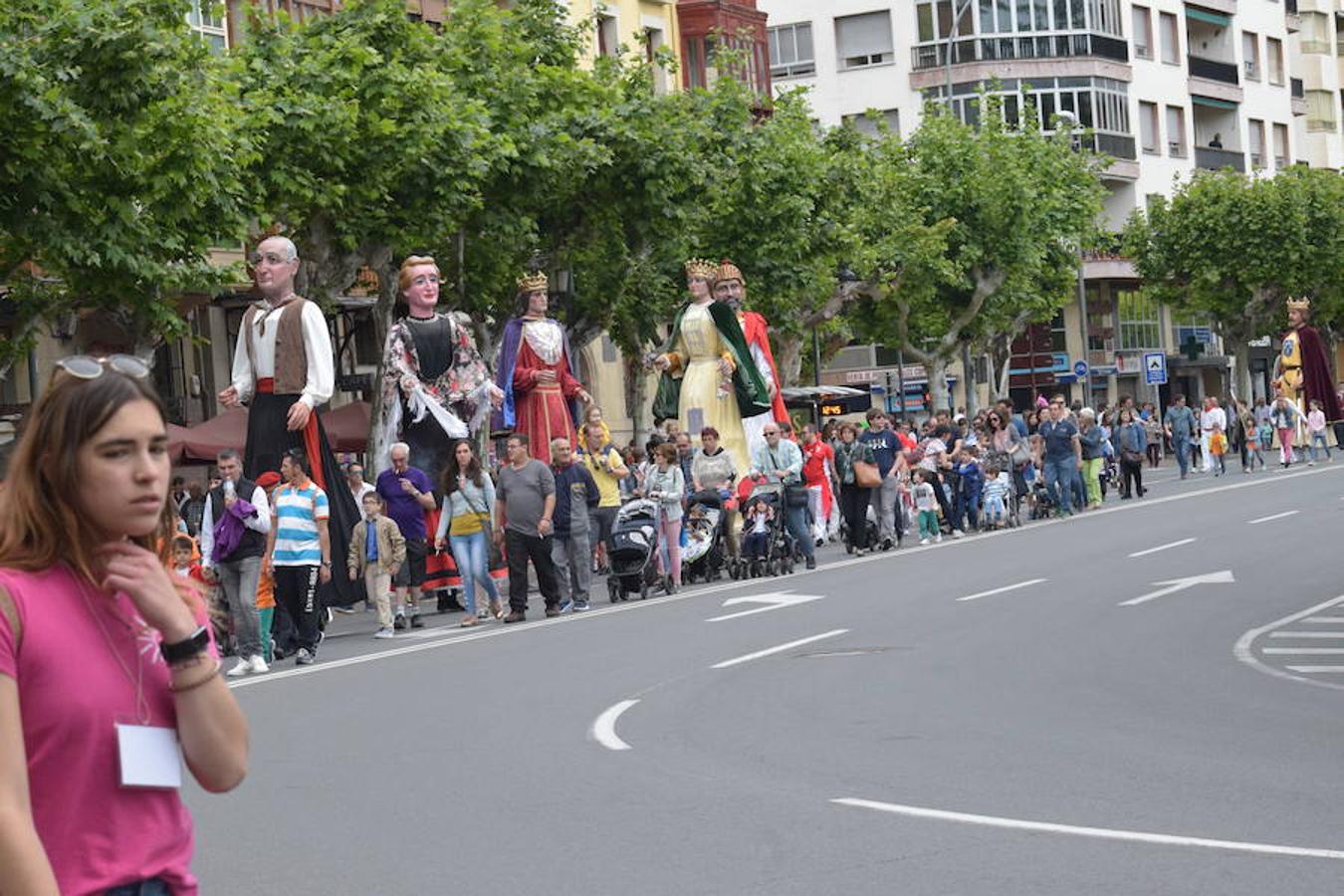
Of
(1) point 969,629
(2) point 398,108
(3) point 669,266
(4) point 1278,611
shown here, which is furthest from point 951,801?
(3) point 669,266

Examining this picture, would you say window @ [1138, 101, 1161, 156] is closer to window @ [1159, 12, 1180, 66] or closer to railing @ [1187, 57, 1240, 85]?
window @ [1159, 12, 1180, 66]

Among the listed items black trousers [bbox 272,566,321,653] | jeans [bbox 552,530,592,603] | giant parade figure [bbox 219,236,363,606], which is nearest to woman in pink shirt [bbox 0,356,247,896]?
giant parade figure [bbox 219,236,363,606]

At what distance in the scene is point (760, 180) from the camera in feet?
156

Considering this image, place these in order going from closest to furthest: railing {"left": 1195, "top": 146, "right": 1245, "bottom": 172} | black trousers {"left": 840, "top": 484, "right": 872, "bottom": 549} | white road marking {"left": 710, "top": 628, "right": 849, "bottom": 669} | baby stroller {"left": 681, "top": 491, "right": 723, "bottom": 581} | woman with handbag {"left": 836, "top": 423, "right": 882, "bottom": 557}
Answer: white road marking {"left": 710, "top": 628, "right": 849, "bottom": 669}
baby stroller {"left": 681, "top": 491, "right": 723, "bottom": 581}
woman with handbag {"left": 836, "top": 423, "right": 882, "bottom": 557}
black trousers {"left": 840, "top": 484, "right": 872, "bottom": 549}
railing {"left": 1195, "top": 146, "right": 1245, "bottom": 172}

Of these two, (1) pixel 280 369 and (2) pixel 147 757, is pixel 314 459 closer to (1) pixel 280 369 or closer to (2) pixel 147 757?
(1) pixel 280 369

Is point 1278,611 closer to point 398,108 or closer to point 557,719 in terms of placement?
point 557,719

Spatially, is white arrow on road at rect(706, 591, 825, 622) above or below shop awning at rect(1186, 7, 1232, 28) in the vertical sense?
below

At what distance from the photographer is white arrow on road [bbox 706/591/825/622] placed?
2130 cm

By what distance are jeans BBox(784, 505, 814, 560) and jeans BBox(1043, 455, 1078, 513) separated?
10.4 metres

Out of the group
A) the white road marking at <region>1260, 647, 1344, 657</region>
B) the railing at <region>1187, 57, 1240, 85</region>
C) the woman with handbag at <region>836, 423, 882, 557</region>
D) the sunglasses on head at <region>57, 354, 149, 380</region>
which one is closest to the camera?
the sunglasses on head at <region>57, 354, 149, 380</region>

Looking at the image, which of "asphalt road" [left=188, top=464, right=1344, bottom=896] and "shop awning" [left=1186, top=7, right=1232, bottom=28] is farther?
"shop awning" [left=1186, top=7, right=1232, bottom=28]

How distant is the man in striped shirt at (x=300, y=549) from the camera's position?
18.9m

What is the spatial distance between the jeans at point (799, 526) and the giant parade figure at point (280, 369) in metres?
9.15

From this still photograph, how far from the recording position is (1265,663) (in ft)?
51.5
